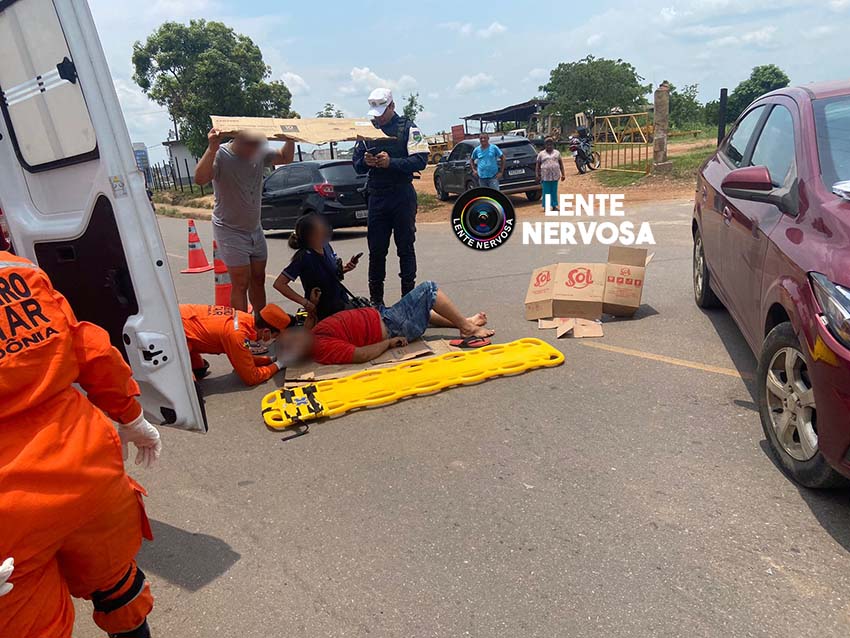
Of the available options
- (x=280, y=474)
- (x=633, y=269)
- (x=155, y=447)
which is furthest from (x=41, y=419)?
(x=633, y=269)

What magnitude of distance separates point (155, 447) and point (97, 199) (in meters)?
1.09

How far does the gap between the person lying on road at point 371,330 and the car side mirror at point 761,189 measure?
7.11 ft

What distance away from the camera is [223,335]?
14.4 feet

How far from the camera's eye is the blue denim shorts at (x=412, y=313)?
484cm

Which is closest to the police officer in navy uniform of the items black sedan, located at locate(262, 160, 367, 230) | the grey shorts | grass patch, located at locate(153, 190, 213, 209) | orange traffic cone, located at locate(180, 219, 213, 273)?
the grey shorts

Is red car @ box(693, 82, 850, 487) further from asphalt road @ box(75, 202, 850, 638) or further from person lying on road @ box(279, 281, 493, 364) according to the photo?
person lying on road @ box(279, 281, 493, 364)

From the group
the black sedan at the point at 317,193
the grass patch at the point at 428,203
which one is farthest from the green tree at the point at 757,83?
the black sedan at the point at 317,193

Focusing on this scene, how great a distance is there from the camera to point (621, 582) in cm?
230

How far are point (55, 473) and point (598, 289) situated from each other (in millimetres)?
4495

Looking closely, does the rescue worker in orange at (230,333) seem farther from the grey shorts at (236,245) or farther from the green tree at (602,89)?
the green tree at (602,89)

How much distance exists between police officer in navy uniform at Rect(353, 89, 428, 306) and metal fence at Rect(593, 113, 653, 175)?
44.2 feet

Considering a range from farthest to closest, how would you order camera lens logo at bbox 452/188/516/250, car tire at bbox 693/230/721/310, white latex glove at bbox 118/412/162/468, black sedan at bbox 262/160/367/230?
black sedan at bbox 262/160/367/230
camera lens logo at bbox 452/188/516/250
car tire at bbox 693/230/721/310
white latex glove at bbox 118/412/162/468

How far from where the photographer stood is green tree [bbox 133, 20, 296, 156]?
94.1 ft

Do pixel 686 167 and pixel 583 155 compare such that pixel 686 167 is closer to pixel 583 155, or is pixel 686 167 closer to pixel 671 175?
pixel 671 175
